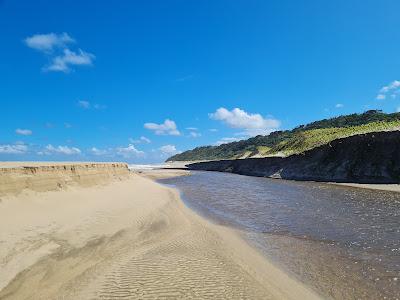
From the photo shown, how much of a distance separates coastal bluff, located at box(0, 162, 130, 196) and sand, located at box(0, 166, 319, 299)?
0.31 m

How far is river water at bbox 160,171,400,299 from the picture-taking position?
8977mm

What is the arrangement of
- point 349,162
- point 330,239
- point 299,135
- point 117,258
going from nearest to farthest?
point 117,258 < point 330,239 < point 349,162 < point 299,135

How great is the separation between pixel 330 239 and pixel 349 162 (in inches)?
1385

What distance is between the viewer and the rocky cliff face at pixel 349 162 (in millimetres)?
39812

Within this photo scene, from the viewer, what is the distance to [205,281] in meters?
8.66

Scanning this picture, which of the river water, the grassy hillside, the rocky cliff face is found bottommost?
the river water

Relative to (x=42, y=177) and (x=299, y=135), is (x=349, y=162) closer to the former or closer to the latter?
(x=299, y=135)

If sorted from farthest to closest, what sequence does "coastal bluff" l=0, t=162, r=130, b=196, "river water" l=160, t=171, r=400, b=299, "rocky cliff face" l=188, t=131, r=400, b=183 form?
"rocky cliff face" l=188, t=131, r=400, b=183, "coastal bluff" l=0, t=162, r=130, b=196, "river water" l=160, t=171, r=400, b=299

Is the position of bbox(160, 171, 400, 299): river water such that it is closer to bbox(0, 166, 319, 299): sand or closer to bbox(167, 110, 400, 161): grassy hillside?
bbox(0, 166, 319, 299): sand

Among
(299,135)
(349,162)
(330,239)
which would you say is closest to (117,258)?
(330,239)

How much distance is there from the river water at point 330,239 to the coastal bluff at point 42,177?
756 centimetres

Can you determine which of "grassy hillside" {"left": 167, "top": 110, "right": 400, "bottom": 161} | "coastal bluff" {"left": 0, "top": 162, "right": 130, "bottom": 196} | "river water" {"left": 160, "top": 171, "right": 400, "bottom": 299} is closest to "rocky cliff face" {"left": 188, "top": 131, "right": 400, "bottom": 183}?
"grassy hillside" {"left": 167, "top": 110, "right": 400, "bottom": 161}

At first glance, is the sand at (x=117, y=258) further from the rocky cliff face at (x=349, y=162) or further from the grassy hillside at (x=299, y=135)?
the grassy hillside at (x=299, y=135)

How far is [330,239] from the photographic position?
13328mm
